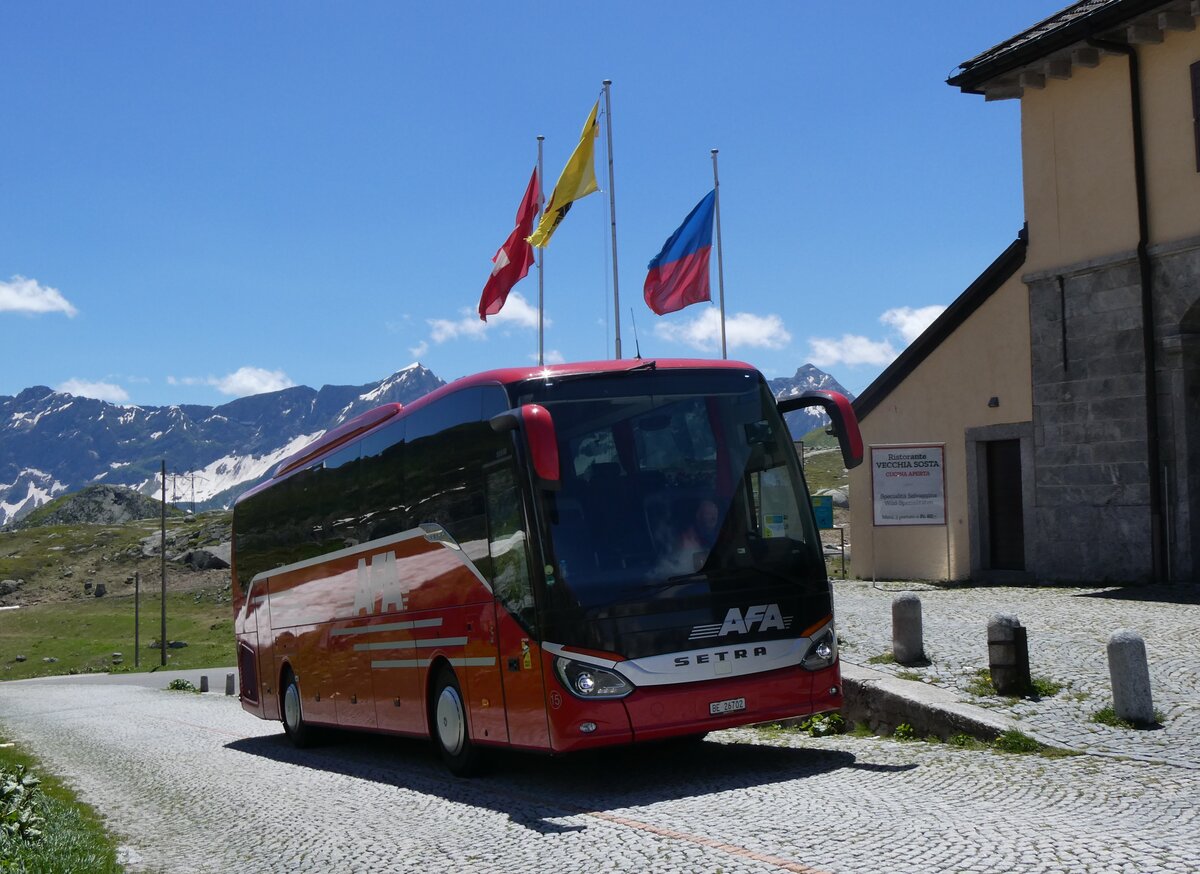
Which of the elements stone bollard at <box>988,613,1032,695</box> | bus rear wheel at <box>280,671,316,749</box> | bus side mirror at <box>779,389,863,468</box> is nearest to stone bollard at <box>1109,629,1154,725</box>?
stone bollard at <box>988,613,1032,695</box>

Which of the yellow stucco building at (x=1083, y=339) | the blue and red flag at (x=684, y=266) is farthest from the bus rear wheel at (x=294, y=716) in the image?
the blue and red flag at (x=684, y=266)

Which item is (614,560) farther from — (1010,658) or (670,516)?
(1010,658)

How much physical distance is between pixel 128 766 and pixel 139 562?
131 meters

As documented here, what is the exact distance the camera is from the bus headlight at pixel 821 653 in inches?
388

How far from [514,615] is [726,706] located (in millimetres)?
1682

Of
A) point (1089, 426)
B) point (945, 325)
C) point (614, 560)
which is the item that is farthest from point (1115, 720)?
point (945, 325)

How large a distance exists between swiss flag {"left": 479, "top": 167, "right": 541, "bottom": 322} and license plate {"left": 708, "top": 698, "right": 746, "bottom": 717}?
19.8 metres

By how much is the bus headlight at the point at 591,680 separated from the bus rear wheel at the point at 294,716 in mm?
7903

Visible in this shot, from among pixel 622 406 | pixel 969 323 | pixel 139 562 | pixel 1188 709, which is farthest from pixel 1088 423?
pixel 139 562

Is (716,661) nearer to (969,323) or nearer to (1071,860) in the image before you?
(1071,860)

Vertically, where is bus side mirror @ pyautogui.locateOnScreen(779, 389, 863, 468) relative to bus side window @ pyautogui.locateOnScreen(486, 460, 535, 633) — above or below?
above

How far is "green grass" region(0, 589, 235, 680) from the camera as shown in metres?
85.5

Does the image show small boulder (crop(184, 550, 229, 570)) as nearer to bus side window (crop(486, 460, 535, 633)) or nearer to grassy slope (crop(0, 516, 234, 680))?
grassy slope (crop(0, 516, 234, 680))

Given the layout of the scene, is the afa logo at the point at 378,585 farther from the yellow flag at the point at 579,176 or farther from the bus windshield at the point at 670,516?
the yellow flag at the point at 579,176
